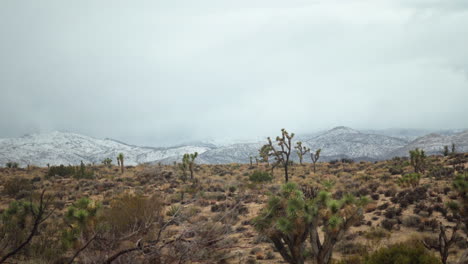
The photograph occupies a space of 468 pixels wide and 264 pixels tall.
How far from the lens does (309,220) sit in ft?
26.6

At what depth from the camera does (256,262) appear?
10273 mm

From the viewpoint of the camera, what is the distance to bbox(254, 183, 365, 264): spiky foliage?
8.06 meters

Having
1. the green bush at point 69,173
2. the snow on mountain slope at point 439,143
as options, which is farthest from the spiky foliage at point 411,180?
the snow on mountain slope at point 439,143

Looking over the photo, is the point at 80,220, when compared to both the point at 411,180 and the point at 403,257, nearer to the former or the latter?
the point at 403,257

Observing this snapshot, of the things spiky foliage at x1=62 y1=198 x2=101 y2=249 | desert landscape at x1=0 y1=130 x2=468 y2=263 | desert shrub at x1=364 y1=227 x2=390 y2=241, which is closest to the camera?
desert landscape at x1=0 y1=130 x2=468 y2=263

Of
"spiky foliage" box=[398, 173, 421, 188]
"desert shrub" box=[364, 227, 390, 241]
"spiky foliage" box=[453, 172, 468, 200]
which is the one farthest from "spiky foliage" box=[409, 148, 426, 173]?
"spiky foliage" box=[453, 172, 468, 200]

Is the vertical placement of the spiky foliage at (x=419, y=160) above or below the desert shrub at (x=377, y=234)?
above

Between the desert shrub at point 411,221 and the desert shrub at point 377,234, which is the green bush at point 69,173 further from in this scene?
the desert shrub at point 411,221

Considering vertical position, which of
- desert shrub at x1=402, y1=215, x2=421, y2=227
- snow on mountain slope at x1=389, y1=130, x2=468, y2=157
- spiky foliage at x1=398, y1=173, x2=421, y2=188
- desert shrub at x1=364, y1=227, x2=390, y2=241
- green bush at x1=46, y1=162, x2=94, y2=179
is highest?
green bush at x1=46, y1=162, x2=94, y2=179

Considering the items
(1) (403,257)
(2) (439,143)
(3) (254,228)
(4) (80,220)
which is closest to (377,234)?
(1) (403,257)

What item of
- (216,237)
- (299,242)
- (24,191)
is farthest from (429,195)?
(24,191)

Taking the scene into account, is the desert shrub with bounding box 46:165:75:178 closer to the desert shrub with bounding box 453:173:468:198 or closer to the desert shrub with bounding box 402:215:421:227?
the desert shrub with bounding box 402:215:421:227

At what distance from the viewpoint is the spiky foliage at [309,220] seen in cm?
806

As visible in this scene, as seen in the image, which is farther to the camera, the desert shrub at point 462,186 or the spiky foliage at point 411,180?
the spiky foliage at point 411,180
